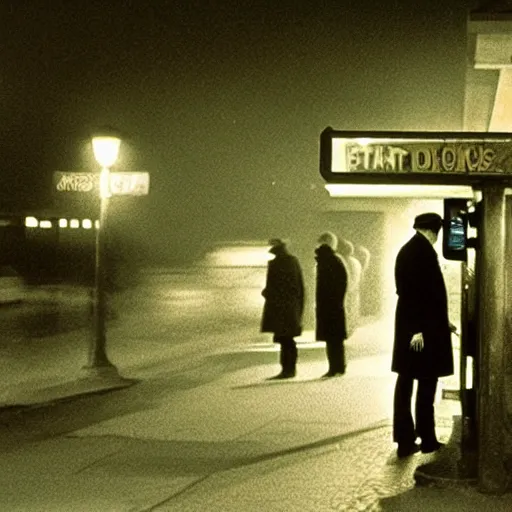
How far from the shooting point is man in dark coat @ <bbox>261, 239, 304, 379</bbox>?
1222 centimetres

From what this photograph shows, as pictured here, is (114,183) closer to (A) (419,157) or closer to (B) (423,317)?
(B) (423,317)

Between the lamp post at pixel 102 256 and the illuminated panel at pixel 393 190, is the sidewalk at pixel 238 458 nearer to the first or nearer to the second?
the lamp post at pixel 102 256

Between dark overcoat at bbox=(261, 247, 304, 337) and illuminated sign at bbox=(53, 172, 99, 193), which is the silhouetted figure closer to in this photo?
dark overcoat at bbox=(261, 247, 304, 337)

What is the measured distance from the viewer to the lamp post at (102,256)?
12672mm

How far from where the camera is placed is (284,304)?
1230 centimetres

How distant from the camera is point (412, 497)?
255 inches

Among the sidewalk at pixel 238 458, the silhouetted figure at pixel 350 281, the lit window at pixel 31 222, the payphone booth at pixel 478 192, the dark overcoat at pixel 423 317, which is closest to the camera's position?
the payphone booth at pixel 478 192

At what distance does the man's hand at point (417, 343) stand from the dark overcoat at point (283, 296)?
461 centimetres

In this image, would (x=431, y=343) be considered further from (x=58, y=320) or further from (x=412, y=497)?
(x=58, y=320)

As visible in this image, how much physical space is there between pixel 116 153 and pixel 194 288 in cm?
1954

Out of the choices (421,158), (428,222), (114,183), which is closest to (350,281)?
(114,183)

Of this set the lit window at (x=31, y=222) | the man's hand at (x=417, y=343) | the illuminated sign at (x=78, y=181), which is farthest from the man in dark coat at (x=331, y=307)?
the lit window at (x=31, y=222)

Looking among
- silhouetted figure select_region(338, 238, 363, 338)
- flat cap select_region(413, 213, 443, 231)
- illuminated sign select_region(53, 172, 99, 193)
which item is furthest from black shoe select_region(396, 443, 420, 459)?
silhouetted figure select_region(338, 238, 363, 338)

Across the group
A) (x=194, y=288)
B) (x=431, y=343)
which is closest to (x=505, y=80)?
(x=431, y=343)
